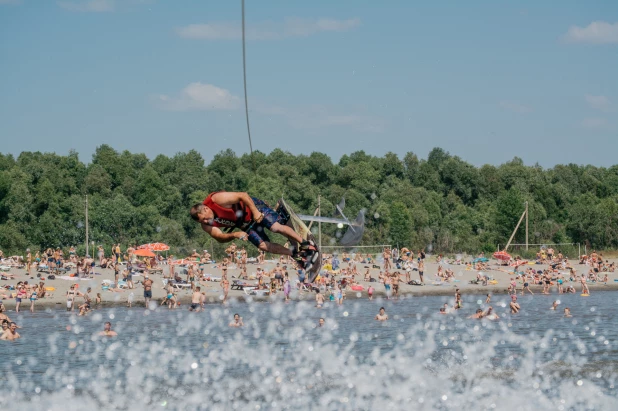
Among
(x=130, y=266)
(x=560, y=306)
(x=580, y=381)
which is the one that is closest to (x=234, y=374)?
(x=580, y=381)

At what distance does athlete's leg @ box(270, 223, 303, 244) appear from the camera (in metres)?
15.1

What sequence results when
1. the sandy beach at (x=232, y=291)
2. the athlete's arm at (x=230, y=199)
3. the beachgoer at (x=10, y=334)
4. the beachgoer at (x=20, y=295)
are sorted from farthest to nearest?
the sandy beach at (x=232, y=291) → the beachgoer at (x=20, y=295) → the beachgoer at (x=10, y=334) → the athlete's arm at (x=230, y=199)

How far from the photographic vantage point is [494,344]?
33.1 meters

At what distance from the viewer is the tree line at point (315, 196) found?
67062 mm

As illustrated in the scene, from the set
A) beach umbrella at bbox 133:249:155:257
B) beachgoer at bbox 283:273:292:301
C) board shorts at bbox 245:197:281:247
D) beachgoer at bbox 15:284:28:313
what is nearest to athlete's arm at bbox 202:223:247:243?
board shorts at bbox 245:197:281:247

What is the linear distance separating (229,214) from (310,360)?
1542 cm

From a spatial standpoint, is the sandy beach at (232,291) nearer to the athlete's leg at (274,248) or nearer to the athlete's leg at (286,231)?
the athlete's leg at (274,248)

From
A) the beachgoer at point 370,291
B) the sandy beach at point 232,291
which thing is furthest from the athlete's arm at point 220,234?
the beachgoer at point 370,291

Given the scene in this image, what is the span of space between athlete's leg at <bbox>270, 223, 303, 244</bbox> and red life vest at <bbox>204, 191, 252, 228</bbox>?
0.44m

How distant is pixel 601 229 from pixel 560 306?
34.1 meters

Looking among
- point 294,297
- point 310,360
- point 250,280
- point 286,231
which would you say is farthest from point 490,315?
point 286,231

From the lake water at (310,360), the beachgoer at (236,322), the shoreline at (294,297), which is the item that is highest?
the shoreline at (294,297)

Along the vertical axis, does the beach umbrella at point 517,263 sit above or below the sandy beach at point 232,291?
above

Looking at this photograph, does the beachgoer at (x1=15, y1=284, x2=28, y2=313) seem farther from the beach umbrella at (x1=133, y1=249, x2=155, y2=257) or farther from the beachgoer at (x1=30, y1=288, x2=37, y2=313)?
the beach umbrella at (x1=133, y1=249, x2=155, y2=257)
